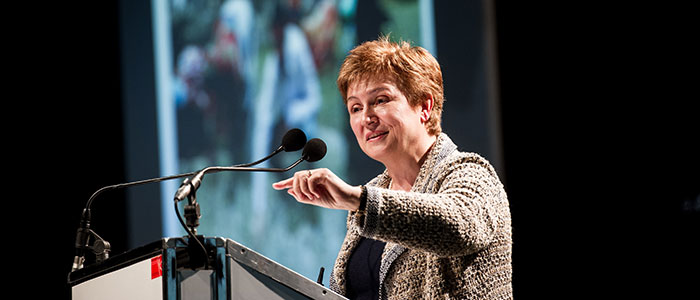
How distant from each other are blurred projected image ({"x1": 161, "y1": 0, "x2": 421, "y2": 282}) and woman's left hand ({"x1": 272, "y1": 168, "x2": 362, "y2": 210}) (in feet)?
5.45

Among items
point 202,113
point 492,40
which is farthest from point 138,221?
point 492,40

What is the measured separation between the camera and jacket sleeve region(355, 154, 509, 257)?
3.86ft

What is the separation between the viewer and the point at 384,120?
166 centimetres

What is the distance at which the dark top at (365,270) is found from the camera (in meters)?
1.61

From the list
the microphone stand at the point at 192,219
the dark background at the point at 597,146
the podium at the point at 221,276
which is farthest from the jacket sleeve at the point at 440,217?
the dark background at the point at 597,146

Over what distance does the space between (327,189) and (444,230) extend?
24 cm

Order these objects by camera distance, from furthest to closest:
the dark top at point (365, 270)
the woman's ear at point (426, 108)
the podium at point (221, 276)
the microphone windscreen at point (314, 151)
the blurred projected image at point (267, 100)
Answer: the blurred projected image at point (267, 100), the woman's ear at point (426, 108), the dark top at point (365, 270), the microphone windscreen at point (314, 151), the podium at point (221, 276)

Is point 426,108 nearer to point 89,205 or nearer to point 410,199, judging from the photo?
point 410,199

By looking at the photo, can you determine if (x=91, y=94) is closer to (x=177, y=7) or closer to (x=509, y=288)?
(x=177, y=7)

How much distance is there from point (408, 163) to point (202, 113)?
67.9 inches

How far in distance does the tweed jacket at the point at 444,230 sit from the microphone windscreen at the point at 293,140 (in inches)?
9.5

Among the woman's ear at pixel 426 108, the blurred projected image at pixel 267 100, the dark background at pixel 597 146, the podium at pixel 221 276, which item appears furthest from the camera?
the blurred projected image at pixel 267 100

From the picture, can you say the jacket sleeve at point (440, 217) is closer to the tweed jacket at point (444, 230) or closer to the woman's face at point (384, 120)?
the tweed jacket at point (444, 230)

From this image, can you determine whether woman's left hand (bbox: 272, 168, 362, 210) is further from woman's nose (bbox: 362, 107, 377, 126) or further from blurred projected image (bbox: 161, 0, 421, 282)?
blurred projected image (bbox: 161, 0, 421, 282)
